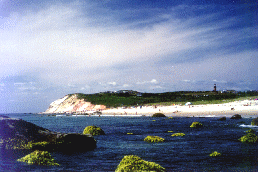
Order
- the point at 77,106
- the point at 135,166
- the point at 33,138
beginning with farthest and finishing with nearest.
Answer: the point at 77,106 < the point at 33,138 < the point at 135,166

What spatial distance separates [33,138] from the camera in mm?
17625

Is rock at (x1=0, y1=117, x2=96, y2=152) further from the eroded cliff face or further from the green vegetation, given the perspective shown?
the eroded cliff face

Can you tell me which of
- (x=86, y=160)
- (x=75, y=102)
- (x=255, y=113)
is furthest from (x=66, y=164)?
(x=75, y=102)

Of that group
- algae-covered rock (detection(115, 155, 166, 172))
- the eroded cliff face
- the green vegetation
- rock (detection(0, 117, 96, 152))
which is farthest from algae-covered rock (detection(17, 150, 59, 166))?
the eroded cliff face

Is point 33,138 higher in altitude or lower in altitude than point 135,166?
higher

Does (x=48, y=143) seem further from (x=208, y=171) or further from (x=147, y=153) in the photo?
(x=208, y=171)

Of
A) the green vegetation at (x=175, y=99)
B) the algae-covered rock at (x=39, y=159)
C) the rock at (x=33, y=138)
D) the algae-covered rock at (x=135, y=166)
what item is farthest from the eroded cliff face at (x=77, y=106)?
the algae-covered rock at (x=135, y=166)

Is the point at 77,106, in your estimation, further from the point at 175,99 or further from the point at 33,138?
the point at 33,138

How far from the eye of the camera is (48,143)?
17781mm

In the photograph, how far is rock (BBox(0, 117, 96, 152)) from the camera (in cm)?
1712

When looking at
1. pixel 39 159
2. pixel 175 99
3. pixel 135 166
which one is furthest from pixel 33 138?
pixel 175 99

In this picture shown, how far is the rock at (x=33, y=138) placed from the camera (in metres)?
17.1

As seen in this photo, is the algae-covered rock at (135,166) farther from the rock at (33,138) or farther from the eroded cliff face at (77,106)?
the eroded cliff face at (77,106)

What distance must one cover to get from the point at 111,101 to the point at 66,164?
437 ft
